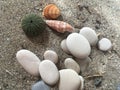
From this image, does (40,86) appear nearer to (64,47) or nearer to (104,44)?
(64,47)

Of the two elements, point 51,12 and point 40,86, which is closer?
point 40,86

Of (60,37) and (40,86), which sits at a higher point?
(60,37)

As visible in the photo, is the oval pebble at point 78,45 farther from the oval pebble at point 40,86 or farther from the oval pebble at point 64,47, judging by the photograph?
the oval pebble at point 40,86

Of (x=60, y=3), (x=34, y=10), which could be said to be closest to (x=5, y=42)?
(x=34, y=10)

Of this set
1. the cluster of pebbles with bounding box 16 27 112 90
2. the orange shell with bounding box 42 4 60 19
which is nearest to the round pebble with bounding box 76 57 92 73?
the cluster of pebbles with bounding box 16 27 112 90

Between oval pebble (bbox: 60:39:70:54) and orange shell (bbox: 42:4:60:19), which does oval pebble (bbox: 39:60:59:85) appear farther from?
→ orange shell (bbox: 42:4:60:19)

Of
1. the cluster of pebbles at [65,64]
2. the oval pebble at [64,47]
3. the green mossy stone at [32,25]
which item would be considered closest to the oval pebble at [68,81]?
the cluster of pebbles at [65,64]

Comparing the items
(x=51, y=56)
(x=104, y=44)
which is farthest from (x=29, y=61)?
(x=104, y=44)

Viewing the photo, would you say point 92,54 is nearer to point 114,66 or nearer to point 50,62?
point 114,66
